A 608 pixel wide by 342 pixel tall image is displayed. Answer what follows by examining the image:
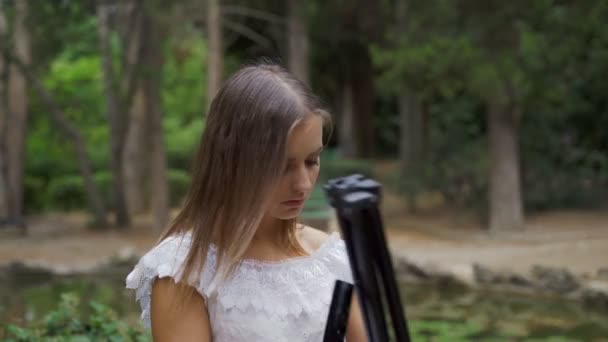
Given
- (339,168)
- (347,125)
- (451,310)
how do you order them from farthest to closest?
(347,125)
(339,168)
(451,310)

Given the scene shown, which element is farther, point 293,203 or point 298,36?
point 298,36

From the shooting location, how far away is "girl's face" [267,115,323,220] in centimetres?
167

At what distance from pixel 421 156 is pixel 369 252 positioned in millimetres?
18354

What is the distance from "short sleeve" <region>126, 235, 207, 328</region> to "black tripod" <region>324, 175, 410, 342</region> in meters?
0.59

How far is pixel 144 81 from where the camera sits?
19.0 m

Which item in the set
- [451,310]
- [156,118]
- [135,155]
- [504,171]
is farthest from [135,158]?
[451,310]

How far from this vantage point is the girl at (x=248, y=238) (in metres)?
1.67

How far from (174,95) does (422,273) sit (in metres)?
18.5

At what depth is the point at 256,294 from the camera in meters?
1.81

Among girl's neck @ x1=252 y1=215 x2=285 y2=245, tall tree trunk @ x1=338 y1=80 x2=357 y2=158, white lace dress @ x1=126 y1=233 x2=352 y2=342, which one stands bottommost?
tall tree trunk @ x1=338 y1=80 x2=357 y2=158

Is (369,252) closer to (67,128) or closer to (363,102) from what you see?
(67,128)

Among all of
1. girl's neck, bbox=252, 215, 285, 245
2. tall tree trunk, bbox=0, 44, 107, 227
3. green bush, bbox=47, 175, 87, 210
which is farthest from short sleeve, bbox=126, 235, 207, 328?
green bush, bbox=47, 175, 87, 210

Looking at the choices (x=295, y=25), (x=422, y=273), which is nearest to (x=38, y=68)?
(x=295, y=25)

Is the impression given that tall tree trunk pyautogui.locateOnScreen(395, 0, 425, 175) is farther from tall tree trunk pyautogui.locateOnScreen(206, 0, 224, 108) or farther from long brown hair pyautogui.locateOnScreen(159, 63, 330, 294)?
long brown hair pyautogui.locateOnScreen(159, 63, 330, 294)
